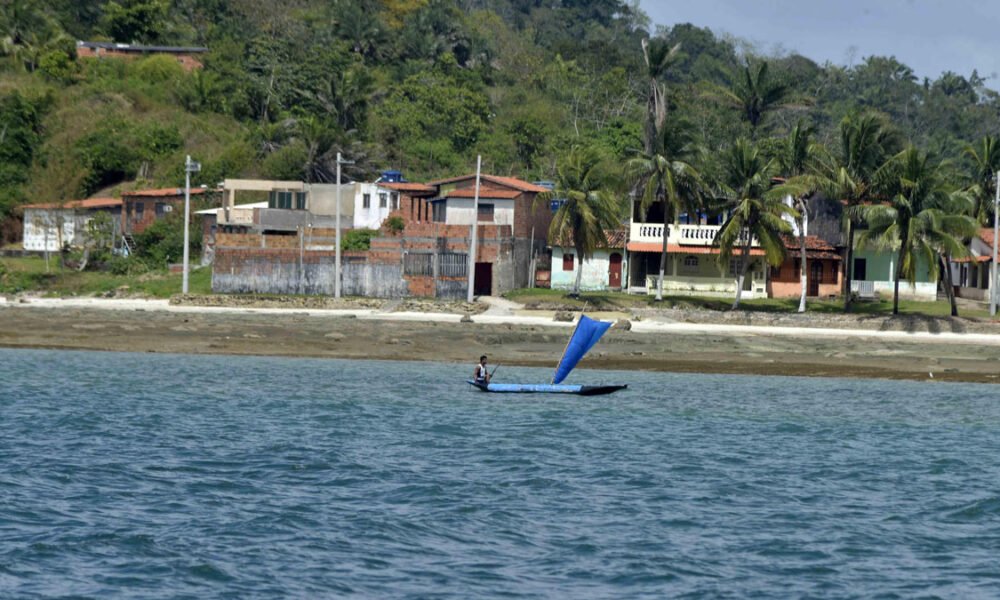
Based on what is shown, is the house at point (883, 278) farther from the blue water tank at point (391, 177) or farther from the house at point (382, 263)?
the blue water tank at point (391, 177)

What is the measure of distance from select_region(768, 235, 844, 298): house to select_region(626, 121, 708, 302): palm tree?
21.6 ft

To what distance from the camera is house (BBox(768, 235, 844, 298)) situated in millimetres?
63031

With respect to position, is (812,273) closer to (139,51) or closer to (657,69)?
(657,69)

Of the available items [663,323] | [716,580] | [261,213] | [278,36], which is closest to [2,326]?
[261,213]

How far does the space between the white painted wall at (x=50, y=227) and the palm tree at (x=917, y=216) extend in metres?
41.3

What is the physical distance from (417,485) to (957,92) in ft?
490

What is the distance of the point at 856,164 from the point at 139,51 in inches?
2635

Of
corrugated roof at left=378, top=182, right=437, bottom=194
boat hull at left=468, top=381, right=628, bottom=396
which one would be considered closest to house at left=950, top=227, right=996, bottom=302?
corrugated roof at left=378, top=182, right=437, bottom=194

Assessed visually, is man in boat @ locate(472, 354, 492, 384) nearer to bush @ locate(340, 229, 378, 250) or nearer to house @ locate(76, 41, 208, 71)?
bush @ locate(340, 229, 378, 250)

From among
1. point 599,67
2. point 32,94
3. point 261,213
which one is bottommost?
point 261,213

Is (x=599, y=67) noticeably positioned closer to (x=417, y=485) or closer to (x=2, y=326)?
(x=2, y=326)

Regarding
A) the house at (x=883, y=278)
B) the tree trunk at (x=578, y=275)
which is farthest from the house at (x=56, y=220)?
the house at (x=883, y=278)

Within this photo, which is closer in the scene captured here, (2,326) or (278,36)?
(2,326)

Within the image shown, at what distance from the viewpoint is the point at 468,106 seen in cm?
9594
